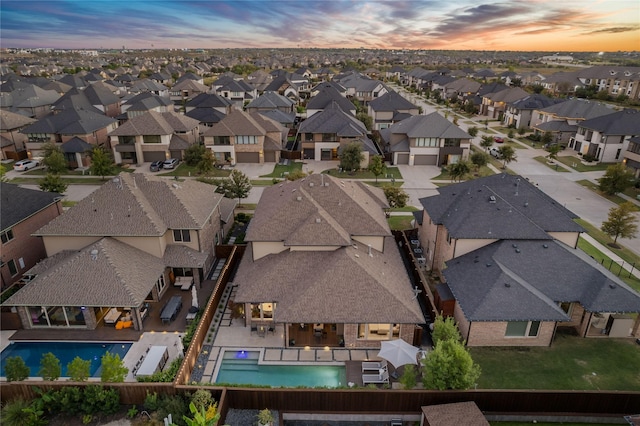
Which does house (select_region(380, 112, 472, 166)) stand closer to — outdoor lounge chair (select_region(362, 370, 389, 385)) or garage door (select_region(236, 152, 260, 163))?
garage door (select_region(236, 152, 260, 163))

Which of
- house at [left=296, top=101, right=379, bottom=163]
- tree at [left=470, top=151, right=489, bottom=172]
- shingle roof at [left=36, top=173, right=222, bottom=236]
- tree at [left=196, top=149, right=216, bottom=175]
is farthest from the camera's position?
house at [left=296, top=101, right=379, bottom=163]

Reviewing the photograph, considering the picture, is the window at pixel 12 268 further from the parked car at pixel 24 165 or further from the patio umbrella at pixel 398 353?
the parked car at pixel 24 165

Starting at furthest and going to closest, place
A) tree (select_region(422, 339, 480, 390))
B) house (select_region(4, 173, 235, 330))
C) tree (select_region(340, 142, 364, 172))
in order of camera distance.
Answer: tree (select_region(340, 142, 364, 172)) < house (select_region(4, 173, 235, 330)) < tree (select_region(422, 339, 480, 390))

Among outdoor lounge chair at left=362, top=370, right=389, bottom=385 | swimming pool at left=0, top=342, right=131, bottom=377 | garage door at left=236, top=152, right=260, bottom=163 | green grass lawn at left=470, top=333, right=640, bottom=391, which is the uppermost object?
garage door at left=236, top=152, right=260, bottom=163

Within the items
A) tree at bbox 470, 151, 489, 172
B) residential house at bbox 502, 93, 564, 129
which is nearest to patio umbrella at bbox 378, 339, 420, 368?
tree at bbox 470, 151, 489, 172

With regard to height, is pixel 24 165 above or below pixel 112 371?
below

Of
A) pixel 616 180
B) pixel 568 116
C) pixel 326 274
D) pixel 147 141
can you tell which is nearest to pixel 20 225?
pixel 326 274

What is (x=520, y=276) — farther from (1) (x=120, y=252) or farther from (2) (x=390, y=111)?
(2) (x=390, y=111)
